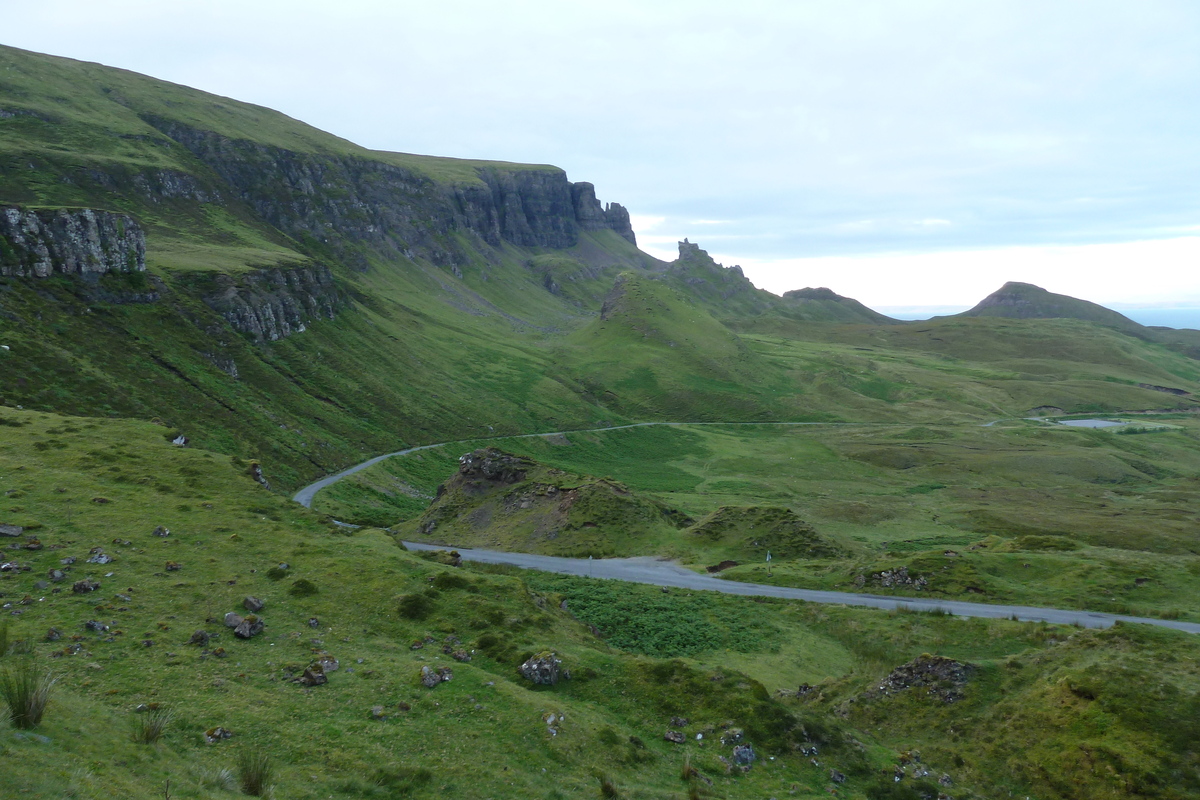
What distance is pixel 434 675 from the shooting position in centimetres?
2952

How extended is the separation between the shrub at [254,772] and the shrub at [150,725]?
2.41m

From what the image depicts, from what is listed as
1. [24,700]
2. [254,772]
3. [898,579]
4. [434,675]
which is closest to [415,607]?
[434,675]

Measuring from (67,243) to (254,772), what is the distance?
135 m

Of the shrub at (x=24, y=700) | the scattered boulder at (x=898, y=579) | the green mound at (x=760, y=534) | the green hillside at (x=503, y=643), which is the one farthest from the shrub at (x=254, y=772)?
the green mound at (x=760, y=534)

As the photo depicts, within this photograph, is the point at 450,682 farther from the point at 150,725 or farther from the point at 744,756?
the point at 744,756

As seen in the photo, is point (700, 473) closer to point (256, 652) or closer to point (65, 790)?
point (256, 652)

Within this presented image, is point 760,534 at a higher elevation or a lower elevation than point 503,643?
lower

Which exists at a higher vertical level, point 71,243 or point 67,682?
point 71,243

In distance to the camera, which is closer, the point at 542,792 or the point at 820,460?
the point at 542,792

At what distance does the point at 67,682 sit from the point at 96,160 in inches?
9098

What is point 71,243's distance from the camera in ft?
390

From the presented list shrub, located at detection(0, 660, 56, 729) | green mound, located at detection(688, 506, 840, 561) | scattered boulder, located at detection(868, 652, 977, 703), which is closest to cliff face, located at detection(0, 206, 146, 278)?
green mound, located at detection(688, 506, 840, 561)

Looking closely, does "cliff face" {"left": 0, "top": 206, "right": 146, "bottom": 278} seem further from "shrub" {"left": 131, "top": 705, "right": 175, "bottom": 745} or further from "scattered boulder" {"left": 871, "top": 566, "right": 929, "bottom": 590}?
"scattered boulder" {"left": 871, "top": 566, "right": 929, "bottom": 590}

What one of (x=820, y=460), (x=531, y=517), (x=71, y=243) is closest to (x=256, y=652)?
(x=531, y=517)
